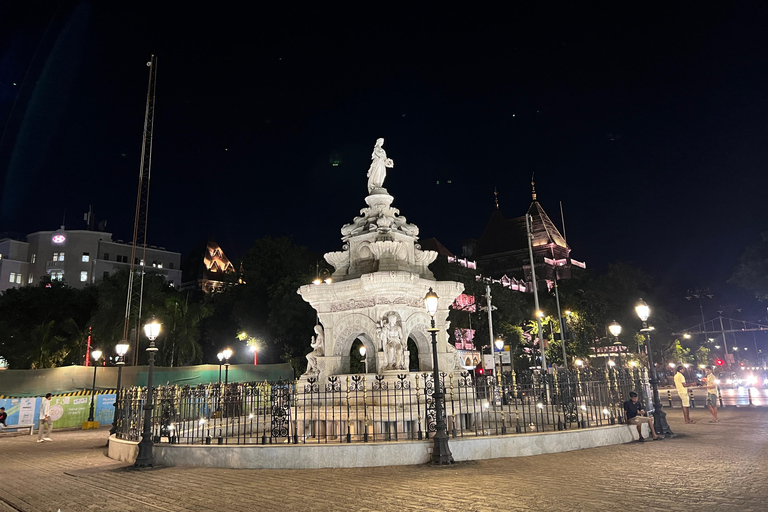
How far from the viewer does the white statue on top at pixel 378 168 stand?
18.3 metres

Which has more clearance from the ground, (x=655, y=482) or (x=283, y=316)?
(x=283, y=316)

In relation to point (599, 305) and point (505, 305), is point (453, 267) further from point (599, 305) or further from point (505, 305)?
point (599, 305)

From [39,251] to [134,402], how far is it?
72.3 meters

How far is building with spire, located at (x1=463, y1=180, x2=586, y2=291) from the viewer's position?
3733 inches

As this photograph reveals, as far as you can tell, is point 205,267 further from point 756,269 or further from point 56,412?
point 756,269

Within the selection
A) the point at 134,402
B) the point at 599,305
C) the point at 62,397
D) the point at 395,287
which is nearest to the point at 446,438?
the point at 395,287

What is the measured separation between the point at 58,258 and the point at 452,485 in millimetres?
79780

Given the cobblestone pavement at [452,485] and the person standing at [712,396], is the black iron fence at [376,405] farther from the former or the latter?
the person standing at [712,396]

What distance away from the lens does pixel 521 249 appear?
4063 inches

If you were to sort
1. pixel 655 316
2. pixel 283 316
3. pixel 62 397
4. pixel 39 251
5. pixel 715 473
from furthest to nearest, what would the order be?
pixel 39 251 → pixel 655 316 → pixel 283 316 → pixel 62 397 → pixel 715 473

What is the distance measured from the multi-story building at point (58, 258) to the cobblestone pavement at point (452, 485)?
222 feet

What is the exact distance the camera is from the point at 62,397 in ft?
86.1

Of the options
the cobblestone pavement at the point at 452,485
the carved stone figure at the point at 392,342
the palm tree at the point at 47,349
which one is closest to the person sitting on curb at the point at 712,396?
the cobblestone pavement at the point at 452,485

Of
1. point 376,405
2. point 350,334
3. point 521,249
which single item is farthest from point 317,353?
point 521,249
